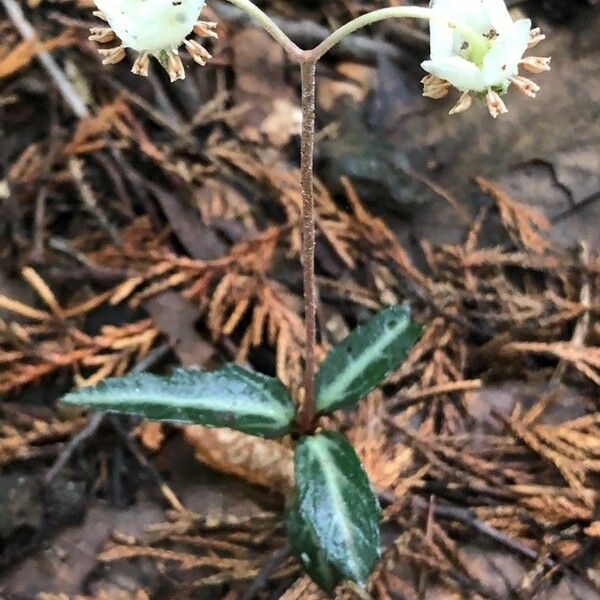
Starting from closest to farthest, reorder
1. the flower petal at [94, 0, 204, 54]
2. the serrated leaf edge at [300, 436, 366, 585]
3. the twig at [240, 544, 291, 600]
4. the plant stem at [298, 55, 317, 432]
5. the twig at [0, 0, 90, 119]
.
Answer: the flower petal at [94, 0, 204, 54], the plant stem at [298, 55, 317, 432], the serrated leaf edge at [300, 436, 366, 585], the twig at [240, 544, 291, 600], the twig at [0, 0, 90, 119]

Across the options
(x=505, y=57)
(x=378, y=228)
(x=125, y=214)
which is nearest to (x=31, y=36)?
(x=125, y=214)

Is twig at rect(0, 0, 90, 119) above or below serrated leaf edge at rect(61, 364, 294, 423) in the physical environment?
above

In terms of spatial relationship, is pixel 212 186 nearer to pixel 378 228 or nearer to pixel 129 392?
pixel 378 228

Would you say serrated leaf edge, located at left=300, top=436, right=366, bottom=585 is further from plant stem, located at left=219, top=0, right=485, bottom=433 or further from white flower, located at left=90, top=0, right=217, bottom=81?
white flower, located at left=90, top=0, right=217, bottom=81

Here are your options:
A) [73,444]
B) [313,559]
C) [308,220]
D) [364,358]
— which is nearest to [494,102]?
[308,220]

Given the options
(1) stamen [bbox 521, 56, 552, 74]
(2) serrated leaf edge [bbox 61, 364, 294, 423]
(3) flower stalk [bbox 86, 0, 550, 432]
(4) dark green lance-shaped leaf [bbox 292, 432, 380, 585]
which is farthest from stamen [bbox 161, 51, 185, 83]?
(4) dark green lance-shaped leaf [bbox 292, 432, 380, 585]

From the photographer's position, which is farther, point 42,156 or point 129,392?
point 42,156

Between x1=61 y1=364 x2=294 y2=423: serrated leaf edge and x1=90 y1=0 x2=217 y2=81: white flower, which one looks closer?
x1=90 y1=0 x2=217 y2=81: white flower
